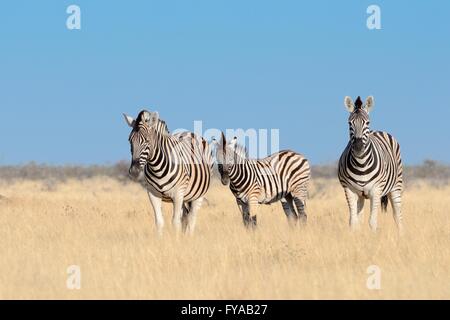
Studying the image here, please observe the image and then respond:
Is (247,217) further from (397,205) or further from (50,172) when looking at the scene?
(50,172)

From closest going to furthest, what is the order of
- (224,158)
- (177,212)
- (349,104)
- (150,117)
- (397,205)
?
(150,117)
(177,212)
(349,104)
(224,158)
(397,205)

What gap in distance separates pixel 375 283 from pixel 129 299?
284 centimetres

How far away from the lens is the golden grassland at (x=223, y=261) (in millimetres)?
7965

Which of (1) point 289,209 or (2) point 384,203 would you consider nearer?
(2) point 384,203

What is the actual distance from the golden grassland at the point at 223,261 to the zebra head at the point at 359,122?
60.8 inches

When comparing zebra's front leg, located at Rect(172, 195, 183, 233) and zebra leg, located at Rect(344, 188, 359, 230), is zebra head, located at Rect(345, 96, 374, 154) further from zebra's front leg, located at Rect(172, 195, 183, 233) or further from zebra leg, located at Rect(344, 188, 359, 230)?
zebra's front leg, located at Rect(172, 195, 183, 233)

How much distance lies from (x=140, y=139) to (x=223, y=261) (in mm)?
2853

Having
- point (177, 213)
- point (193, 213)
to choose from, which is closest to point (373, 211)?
point (193, 213)

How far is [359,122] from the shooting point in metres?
12.0

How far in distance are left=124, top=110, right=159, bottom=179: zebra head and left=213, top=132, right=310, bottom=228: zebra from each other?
1.56 metres

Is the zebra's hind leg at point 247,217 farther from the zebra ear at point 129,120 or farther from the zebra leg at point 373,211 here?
the zebra ear at point 129,120
